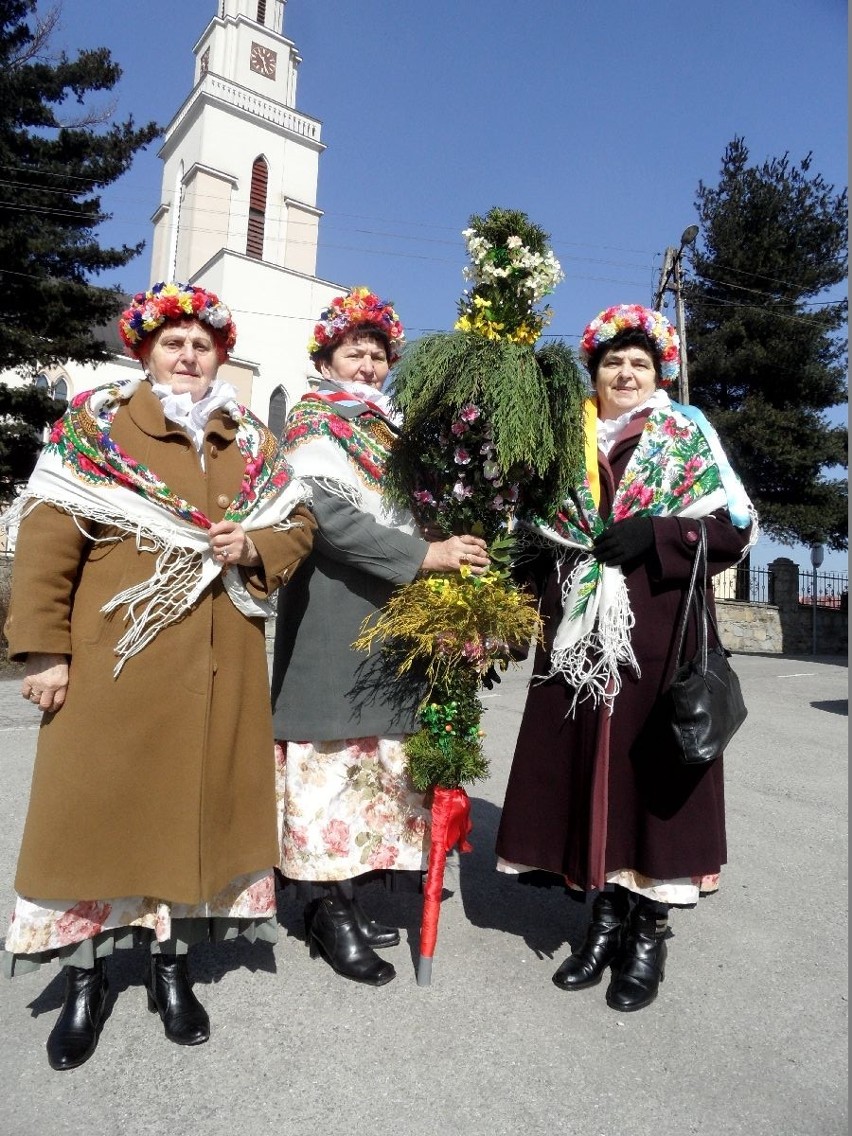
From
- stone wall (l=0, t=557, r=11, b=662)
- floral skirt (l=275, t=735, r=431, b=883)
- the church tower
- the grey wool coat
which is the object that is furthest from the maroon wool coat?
the church tower

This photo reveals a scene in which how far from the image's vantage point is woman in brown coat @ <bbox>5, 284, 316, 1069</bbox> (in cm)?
228

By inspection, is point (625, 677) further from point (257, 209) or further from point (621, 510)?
point (257, 209)

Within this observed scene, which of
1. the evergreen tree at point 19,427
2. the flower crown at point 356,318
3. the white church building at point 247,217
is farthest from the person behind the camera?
the white church building at point 247,217

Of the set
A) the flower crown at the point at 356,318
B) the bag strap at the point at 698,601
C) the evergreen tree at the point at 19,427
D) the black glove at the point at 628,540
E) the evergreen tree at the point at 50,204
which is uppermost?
the evergreen tree at the point at 50,204

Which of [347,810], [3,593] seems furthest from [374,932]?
[3,593]

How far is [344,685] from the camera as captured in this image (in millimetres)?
2908

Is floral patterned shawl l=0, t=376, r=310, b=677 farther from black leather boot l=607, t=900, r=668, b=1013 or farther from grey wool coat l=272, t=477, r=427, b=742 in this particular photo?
black leather boot l=607, t=900, r=668, b=1013

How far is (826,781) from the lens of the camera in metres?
6.01

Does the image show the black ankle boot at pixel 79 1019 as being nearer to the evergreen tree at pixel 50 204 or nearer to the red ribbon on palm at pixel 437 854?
the red ribbon on palm at pixel 437 854

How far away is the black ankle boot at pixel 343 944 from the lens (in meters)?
2.74

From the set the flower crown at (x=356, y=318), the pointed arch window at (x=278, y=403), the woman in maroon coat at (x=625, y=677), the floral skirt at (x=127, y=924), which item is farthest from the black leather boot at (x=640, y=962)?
the pointed arch window at (x=278, y=403)

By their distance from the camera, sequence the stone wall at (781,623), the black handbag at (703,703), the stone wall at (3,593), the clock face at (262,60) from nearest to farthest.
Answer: the black handbag at (703,703) → the stone wall at (3,593) → the stone wall at (781,623) → the clock face at (262,60)

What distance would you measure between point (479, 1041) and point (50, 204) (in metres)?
14.7

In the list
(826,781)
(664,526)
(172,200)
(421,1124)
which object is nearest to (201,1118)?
(421,1124)
